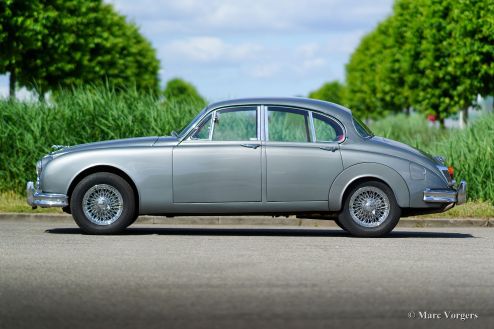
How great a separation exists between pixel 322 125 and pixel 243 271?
395 cm

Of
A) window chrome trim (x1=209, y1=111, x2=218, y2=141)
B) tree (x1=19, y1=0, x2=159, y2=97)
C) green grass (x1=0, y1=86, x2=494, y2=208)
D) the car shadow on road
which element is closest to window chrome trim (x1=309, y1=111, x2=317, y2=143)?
window chrome trim (x1=209, y1=111, x2=218, y2=141)

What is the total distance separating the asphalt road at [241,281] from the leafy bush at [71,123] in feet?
18.7

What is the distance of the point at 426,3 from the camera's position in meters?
37.6

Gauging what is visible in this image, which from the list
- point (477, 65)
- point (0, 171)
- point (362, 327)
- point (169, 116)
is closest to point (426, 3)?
point (477, 65)

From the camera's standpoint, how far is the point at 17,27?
98.1 feet

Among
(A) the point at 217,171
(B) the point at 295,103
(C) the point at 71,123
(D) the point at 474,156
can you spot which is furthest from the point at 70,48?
(A) the point at 217,171

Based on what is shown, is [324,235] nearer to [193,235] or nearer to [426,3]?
[193,235]

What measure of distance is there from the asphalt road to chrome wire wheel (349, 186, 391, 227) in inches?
12.1

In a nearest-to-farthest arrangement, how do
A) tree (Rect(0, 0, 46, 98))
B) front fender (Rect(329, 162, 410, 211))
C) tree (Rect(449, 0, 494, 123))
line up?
front fender (Rect(329, 162, 410, 211)), tree (Rect(0, 0, 46, 98)), tree (Rect(449, 0, 494, 123))

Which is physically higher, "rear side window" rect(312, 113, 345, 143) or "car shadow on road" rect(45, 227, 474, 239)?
"rear side window" rect(312, 113, 345, 143)

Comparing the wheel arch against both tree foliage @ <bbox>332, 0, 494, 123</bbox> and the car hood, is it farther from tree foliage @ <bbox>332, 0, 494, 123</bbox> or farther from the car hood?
tree foliage @ <bbox>332, 0, 494, 123</bbox>

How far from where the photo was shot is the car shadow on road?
1352cm

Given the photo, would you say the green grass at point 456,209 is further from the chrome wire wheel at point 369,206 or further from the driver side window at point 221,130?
the driver side window at point 221,130

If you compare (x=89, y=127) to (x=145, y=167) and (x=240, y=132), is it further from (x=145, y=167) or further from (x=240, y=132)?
(x=145, y=167)
